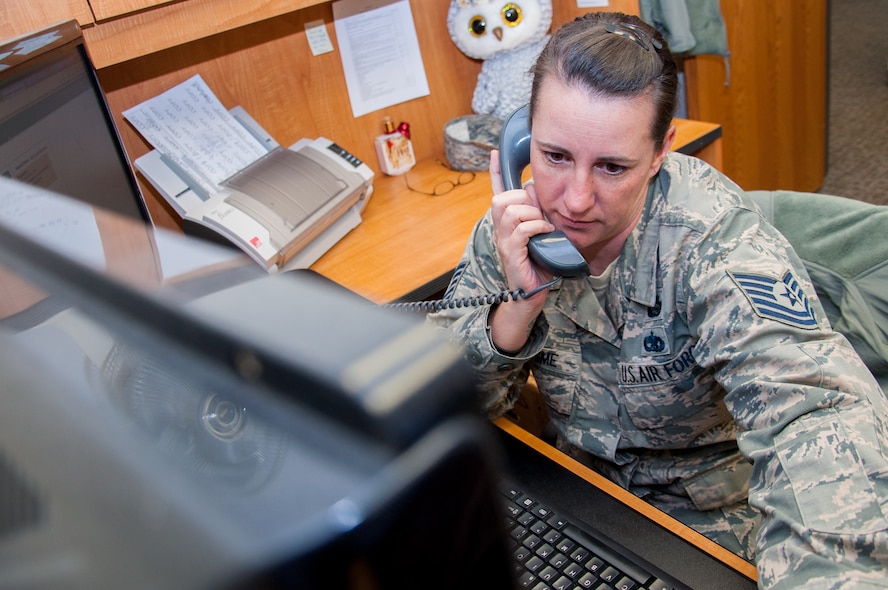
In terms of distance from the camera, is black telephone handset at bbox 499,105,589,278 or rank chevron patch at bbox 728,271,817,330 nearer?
rank chevron patch at bbox 728,271,817,330

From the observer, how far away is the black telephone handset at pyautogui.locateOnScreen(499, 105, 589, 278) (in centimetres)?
100

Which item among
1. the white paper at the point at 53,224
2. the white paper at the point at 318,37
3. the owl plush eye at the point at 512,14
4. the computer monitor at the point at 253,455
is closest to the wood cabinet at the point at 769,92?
the owl plush eye at the point at 512,14

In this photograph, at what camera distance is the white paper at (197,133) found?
5.30 feet

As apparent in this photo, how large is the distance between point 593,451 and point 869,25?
14.2 ft

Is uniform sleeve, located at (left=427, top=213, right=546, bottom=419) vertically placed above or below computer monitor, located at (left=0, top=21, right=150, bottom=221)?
below

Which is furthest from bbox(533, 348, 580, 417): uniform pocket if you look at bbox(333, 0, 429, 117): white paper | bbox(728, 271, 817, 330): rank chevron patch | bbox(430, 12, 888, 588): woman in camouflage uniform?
bbox(333, 0, 429, 117): white paper

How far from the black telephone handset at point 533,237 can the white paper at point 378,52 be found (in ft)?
2.75

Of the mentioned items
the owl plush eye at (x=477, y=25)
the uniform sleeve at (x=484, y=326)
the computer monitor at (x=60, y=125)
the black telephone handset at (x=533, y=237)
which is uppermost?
the computer monitor at (x=60, y=125)

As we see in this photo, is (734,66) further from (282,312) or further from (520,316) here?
(282,312)

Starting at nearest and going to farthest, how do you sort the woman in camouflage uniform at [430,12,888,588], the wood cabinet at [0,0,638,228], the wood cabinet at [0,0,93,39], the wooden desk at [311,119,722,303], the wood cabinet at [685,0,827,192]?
the woman in camouflage uniform at [430,12,888,588]
the wood cabinet at [0,0,93,39]
the wood cabinet at [0,0,638,228]
the wooden desk at [311,119,722,303]
the wood cabinet at [685,0,827,192]

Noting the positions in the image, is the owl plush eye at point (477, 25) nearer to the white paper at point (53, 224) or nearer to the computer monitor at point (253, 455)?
the white paper at point (53, 224)

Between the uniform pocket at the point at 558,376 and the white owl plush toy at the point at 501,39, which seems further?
the white owl plush toy at the point at 501,39

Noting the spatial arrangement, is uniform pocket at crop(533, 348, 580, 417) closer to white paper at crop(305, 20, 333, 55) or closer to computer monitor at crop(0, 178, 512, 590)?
computer monitor at crop(0, 178, 512, 590)

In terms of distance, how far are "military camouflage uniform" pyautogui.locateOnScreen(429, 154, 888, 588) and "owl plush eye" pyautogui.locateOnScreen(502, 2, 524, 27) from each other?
0.86 metres
